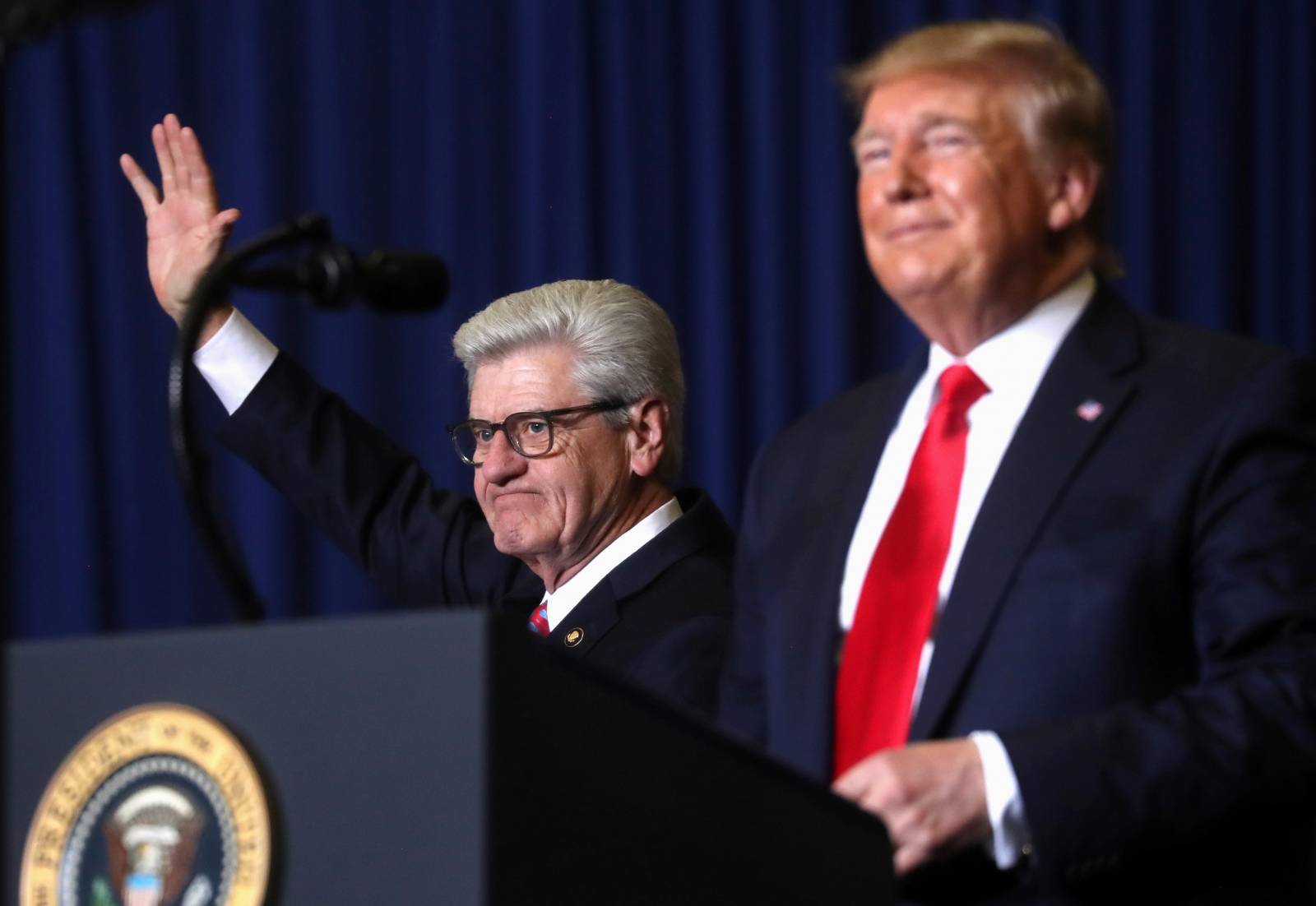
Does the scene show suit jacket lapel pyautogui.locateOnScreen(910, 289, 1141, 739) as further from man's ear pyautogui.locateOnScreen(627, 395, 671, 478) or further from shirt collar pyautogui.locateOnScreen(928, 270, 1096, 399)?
man's ear pyautogui.locateOnScreen(627, 395, 671, 478)

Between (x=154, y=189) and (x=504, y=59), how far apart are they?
91 cm

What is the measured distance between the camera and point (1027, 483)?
1.53 m

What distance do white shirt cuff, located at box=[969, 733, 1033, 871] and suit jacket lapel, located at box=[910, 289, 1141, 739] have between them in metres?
0.10

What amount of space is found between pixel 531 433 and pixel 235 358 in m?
0.50

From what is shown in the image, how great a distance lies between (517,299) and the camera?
264cm

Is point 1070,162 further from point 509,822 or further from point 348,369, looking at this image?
point 348,369

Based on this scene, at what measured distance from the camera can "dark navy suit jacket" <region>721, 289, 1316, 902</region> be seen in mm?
1395

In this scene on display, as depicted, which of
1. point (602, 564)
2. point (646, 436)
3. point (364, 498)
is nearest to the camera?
point (602, 564)

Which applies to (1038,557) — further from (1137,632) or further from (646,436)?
(646,436)

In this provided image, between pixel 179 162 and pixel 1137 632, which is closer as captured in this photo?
pixel 1137 632

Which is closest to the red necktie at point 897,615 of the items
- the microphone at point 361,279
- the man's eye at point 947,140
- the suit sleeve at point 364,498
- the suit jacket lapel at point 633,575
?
the man's eye at point 947,140

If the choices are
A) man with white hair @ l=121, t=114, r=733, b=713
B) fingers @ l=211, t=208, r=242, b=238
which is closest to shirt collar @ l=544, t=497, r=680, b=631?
man with white hair @ l=121, t=114, r=733, b=713

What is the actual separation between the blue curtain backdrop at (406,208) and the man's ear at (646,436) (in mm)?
733

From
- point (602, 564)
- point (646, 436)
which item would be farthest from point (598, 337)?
point (602, 564)
